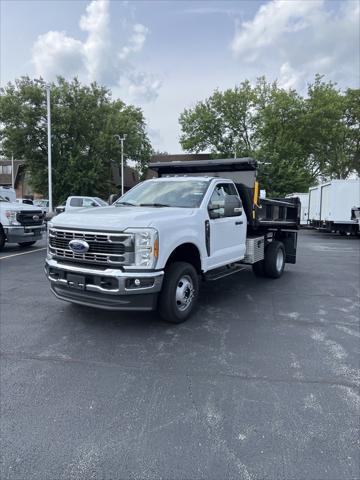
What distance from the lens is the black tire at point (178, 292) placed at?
4.88 meters

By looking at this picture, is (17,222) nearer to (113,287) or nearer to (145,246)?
(113,287)

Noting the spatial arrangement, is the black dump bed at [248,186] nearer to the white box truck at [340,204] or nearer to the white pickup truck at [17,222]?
the white pickup truck at [17,222]

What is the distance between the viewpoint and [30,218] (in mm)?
11930

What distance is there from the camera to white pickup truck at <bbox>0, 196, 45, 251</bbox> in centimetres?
1139

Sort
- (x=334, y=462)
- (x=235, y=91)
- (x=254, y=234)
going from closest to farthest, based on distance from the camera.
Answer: (x=334, y=462) → (x=254, y=234) → (x=235, y=91)

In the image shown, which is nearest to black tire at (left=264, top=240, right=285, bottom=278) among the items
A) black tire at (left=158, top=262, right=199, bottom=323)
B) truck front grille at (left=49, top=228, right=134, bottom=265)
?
black tire at (left=158, top=262, right=199, bottom=323)

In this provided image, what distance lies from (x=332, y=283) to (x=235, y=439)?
6.08 meters

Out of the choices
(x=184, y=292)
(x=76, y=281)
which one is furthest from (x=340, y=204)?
(x=76, y=281)

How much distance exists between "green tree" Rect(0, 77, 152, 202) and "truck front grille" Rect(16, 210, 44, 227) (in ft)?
73.6

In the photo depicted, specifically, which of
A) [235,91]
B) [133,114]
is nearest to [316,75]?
[235,91]

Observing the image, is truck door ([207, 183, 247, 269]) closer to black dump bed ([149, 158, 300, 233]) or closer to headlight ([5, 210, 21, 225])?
black dump bed ([149, 158, 300, 233])

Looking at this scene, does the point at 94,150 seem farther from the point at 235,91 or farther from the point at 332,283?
the point at 332,283

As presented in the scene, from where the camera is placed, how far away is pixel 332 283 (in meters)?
8.02

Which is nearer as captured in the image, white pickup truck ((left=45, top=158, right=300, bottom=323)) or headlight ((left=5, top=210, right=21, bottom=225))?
white pickup truck ((left=45, top=158, right=300, bottom=323))
